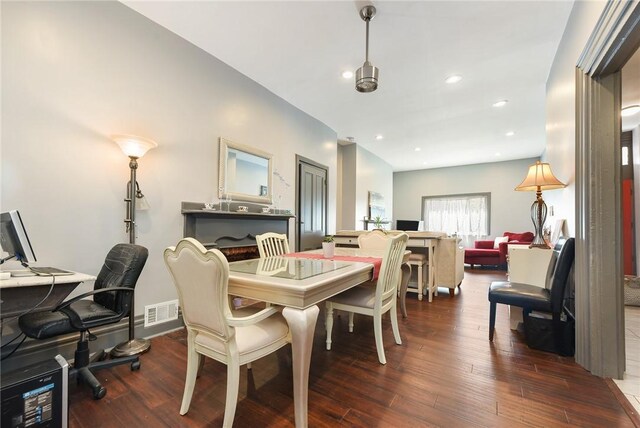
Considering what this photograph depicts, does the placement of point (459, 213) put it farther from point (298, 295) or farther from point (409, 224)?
point (298, 295)

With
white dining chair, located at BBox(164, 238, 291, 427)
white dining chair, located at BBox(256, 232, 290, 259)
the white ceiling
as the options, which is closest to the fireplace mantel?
white dining chair, located at BBox(256, 232, 290, 259)

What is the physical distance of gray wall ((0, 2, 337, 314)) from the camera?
189 centimetres

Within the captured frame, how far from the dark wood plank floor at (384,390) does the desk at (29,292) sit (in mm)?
616

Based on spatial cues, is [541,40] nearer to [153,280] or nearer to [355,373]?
[355,373]

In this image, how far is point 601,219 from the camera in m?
1.79

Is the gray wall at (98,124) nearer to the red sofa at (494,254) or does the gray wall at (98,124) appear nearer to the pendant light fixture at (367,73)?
the pendant light fixture at (367,73)

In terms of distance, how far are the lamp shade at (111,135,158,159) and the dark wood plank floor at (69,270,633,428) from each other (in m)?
1.66

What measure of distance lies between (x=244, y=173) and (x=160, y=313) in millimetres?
1852

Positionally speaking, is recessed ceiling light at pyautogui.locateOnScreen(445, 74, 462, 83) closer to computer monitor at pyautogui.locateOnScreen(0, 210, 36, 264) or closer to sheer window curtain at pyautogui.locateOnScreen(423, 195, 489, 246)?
computer monitor at pyautogui.locateOnScreen(0, 210, 36, 264)

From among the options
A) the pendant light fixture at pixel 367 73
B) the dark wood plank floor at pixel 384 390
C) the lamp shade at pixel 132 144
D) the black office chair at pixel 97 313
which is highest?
the pendant light fixture at pixel 367 73

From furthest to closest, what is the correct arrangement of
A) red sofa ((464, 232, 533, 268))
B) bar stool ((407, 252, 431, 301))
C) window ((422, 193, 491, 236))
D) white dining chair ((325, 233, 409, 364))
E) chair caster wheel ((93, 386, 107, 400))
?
window ((422, 193, 491, 236))
red sofa ((464, 232, 533, 268))
bar stool ((407, 252, 431, 301))
white dining chair ((325, 233, 409, 364))
chair caster wheel ((93, 386, 107, 400))

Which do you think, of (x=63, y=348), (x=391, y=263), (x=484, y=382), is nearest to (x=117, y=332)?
(x=63, y=348)

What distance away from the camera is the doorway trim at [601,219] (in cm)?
175

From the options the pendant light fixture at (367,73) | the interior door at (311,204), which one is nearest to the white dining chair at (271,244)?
the interior door at (311,204)
